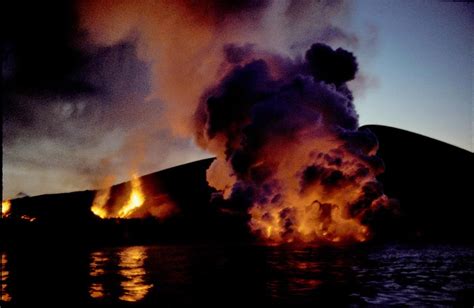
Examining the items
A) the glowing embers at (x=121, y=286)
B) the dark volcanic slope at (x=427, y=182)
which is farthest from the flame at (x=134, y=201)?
the glowing embers at (x=121, y=286)

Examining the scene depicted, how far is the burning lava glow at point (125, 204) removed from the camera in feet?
388

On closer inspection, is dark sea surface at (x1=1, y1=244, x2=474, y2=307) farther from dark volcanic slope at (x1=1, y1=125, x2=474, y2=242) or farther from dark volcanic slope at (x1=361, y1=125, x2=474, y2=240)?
dark volcanic slope at (x1=361, y1=125, x2=474, y2=240)

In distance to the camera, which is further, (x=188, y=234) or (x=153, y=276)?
(x=188, y=234)

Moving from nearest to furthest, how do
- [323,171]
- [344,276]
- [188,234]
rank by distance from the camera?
[344,276]
[323,171]
[188,234]

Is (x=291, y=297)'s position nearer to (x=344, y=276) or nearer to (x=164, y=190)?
(x=344, y=276)

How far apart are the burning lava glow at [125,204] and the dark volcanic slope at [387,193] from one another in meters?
3.26

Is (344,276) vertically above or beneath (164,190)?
beneath

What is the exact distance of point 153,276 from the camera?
29812 millimetres

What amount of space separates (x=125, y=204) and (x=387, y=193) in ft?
265

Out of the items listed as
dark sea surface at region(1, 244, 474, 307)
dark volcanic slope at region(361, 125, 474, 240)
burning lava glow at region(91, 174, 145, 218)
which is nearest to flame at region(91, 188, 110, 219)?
burning lava glow at region(91, 174, 145, 218)

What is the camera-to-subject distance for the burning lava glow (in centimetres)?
11812

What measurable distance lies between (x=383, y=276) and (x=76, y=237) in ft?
254

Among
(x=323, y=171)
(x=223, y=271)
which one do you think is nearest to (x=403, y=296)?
(x=223, y=271)

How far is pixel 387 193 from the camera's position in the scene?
12950 centimetres
